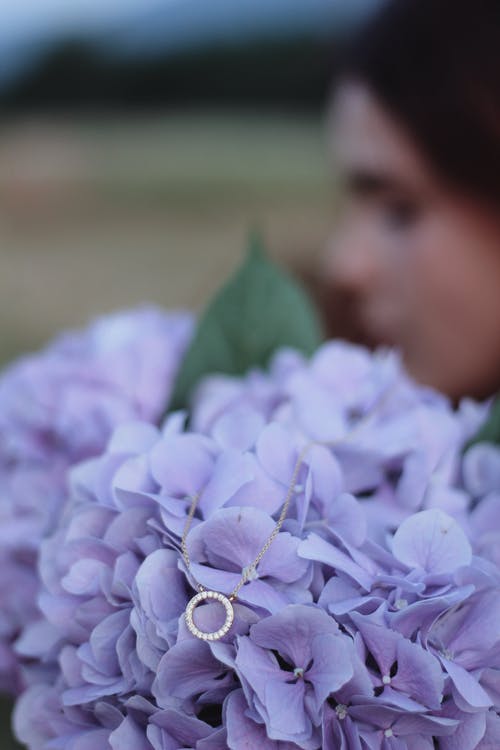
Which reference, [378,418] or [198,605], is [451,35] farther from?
[198,605]

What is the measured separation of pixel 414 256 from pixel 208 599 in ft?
2.16

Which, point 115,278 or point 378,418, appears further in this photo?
point 115,278

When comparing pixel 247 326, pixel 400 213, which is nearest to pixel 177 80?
pixel 400 213

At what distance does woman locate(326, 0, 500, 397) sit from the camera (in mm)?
857

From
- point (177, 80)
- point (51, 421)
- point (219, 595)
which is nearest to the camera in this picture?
point (219, 595)

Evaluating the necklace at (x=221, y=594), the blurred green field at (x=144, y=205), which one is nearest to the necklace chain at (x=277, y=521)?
the necklace at (x=221, y=594)

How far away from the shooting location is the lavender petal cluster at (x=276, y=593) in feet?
0.84

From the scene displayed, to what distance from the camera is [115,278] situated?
3.01 metres

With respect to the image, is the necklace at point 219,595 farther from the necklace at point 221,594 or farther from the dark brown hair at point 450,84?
the dark brown hair at point 450,84

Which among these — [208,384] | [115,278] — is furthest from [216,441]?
[115,278]

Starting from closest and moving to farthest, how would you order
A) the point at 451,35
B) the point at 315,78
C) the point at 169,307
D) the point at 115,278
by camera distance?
the point at 451,35 < the point at 169,307 < the point at 115,278 < the point at 315,78

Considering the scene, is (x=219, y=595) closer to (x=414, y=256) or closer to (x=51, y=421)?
(x=51, y=421)

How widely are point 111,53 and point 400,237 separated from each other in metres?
4.91

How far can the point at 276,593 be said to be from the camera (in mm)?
265
